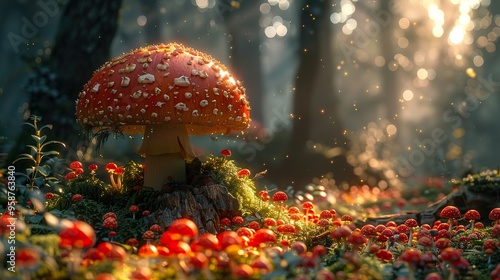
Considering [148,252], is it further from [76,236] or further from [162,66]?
[162,66]

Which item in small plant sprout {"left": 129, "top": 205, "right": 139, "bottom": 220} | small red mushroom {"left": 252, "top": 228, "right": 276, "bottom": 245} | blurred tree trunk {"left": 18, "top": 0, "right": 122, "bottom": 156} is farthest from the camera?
blurred tree trunk {"left": 18, "top": 0, "right": 122, "bottom": 156}

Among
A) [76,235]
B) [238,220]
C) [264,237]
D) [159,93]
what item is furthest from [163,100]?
[76,235]

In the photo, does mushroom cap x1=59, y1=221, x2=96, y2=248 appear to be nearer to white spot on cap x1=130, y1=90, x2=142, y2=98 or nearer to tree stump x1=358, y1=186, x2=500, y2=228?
white spot on cap x1=130, y1=90, x2=142, y2=98

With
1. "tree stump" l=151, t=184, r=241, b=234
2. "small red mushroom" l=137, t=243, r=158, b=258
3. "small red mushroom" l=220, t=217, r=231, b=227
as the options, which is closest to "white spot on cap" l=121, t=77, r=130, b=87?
"tree stump" l=151, t=184, r=241, b=234

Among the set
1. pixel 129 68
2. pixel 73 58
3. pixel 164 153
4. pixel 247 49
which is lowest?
pixel 164 153

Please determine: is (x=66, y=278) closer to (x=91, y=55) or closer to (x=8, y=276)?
(x=8, y=276)

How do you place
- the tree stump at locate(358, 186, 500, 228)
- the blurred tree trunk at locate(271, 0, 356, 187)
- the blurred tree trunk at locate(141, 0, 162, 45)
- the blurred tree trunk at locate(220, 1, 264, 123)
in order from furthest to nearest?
the blurred tree trunk at locate(141, 0, 162, 45) < the blurred tree trunk at locate(220, 1, 264, 123) < the blurred tree trunk at locate(271, 0, 356, 187) < the tree stump at locate(358, 186, 500, 228)

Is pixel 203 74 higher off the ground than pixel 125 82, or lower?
higher

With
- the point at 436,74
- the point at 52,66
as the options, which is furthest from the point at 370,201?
the point at 436,74
